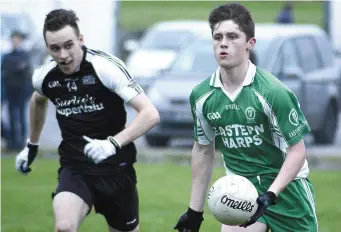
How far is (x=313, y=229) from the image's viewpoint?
252 inches

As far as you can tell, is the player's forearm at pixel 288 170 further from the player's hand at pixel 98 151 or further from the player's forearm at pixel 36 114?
the player's forearm at pixel 36 114

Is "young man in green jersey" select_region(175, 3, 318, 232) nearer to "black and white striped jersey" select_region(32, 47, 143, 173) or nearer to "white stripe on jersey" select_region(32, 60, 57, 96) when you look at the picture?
"black and white striped jersey" select_region(32, 47, 143, 173)

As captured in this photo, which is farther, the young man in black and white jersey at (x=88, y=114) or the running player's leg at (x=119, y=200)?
the running player's leg at (x=119, y=200)

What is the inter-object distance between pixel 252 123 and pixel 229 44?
1.68ft

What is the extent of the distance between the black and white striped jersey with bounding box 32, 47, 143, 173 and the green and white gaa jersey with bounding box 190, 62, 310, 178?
909 mm

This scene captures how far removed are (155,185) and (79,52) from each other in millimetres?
6300

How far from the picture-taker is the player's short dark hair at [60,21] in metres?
7.05

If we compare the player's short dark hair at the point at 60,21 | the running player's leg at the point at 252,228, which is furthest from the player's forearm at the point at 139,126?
the running player's leg at the point at 252,228

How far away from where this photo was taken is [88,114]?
285 inches

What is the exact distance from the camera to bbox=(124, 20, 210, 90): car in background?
76.3 feet

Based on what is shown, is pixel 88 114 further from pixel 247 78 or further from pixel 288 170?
pixel 288 170

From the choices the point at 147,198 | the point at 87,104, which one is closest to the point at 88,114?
the point at 87,104

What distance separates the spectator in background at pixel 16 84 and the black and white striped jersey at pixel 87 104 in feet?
32.4

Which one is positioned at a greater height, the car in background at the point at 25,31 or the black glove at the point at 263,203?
the black glove at the point at 263,203
